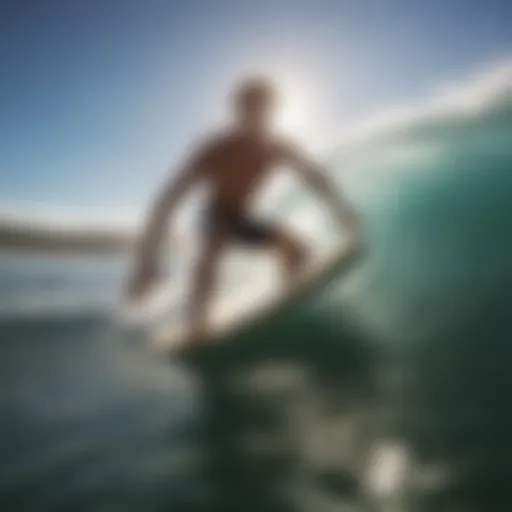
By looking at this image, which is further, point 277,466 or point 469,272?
point 469,272

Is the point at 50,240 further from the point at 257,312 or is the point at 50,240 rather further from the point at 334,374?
the point at 334,374

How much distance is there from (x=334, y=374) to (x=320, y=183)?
0.36 meters

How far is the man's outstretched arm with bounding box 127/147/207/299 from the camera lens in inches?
50.5

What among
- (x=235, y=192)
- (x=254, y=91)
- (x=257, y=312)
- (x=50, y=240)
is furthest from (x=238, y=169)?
(x=50, y=240)

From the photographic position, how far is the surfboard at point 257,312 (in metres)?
1.27

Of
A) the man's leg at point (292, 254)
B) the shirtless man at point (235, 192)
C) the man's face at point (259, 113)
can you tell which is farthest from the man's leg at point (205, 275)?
the man's face at point (259, 113)

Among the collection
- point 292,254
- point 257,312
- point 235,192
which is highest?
point 235,192

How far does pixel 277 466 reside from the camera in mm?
1205

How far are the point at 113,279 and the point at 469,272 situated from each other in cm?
69

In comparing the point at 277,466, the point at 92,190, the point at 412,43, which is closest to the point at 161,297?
the point at 92,190

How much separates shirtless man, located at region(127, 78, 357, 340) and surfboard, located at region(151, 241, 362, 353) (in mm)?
28

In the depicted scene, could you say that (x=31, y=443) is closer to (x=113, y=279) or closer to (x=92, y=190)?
(x=113, y=279)

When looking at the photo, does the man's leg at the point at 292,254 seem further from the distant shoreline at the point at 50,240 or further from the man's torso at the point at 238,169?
the distant shoreline at the point at 50,240

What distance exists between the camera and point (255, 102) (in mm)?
1304
